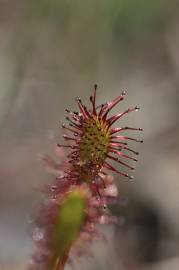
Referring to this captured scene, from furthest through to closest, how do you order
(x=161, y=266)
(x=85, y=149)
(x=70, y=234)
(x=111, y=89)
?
(x=111, y=89), (x=161, y=266), (x=85, y=149), (x=70, y=234)

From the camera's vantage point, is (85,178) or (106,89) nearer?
(85,178)

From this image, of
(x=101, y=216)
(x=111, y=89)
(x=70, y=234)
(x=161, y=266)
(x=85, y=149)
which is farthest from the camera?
(x=111, y=89)

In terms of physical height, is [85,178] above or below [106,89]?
below

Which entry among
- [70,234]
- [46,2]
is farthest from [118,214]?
[70,234]

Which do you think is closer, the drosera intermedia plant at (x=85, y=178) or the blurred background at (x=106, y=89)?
the drosera intermedia plant at (x=85, y=178)

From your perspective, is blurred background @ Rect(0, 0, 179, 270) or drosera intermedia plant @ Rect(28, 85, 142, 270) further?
blurred background @ Rect(0, 0, 179, 270)

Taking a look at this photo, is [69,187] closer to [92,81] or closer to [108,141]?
[108,141]

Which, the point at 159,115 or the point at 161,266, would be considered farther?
the point at 159,115

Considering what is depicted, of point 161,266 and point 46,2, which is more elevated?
point 46,2
